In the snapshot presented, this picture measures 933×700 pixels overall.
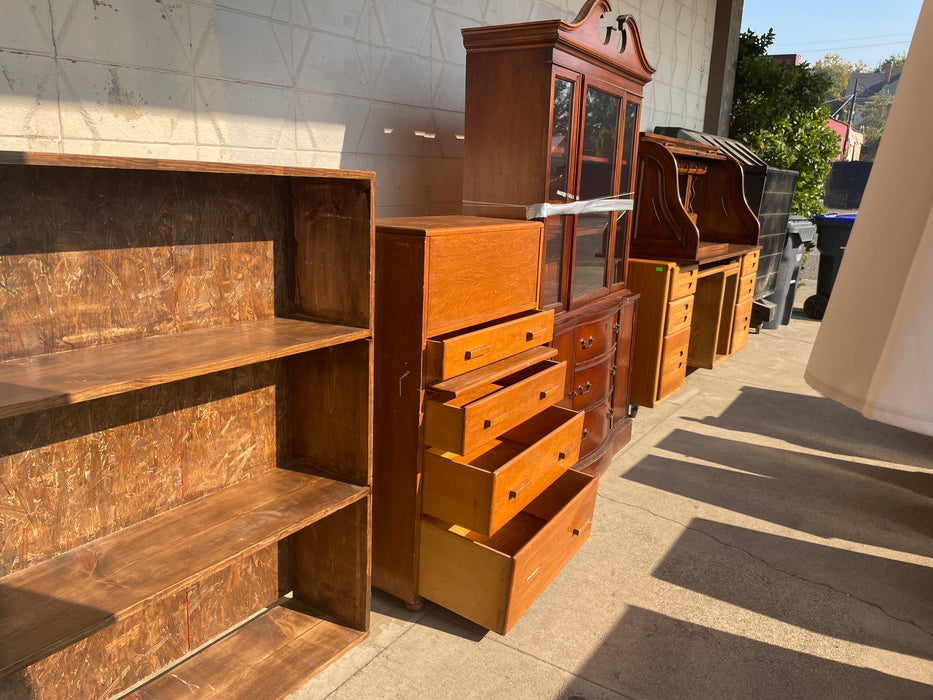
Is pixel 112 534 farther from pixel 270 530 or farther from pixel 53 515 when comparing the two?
pixel 270 530

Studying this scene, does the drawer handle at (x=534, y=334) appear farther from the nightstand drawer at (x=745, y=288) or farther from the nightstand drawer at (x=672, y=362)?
the nightstand drawer at (x=745, y=288)

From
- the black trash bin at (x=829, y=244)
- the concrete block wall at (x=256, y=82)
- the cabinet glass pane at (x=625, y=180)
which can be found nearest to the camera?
the concrete block wall at (x=256, y=82)

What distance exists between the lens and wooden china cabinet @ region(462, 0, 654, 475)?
2.39 m

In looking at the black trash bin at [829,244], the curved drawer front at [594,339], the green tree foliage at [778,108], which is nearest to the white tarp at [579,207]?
the curved drawer front at [594,339]

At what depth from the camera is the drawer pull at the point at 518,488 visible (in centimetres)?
194

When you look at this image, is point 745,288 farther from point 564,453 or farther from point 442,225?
point 442,225

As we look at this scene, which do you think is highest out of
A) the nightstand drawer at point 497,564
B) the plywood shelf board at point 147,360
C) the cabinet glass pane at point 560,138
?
the cabinet glass pane at point 560,138

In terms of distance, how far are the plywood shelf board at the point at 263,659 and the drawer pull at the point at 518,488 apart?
611 millimetres

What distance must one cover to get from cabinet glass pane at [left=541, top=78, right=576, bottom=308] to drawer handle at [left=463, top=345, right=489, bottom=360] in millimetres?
525

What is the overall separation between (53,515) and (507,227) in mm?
1463

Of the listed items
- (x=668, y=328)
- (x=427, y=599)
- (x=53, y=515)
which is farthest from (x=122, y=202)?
(x=668, y=328)

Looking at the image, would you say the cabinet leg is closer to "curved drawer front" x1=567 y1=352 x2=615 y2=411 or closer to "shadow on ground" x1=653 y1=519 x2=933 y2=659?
"shadow on ground" x1=653 y1=519 x2=933 y2=659

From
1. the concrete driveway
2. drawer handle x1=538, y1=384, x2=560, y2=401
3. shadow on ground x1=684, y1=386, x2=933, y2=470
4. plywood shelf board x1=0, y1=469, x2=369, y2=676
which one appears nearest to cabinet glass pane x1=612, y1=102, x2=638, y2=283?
the concrete driveway

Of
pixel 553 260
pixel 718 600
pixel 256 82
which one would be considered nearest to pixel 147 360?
pixel 256 82
